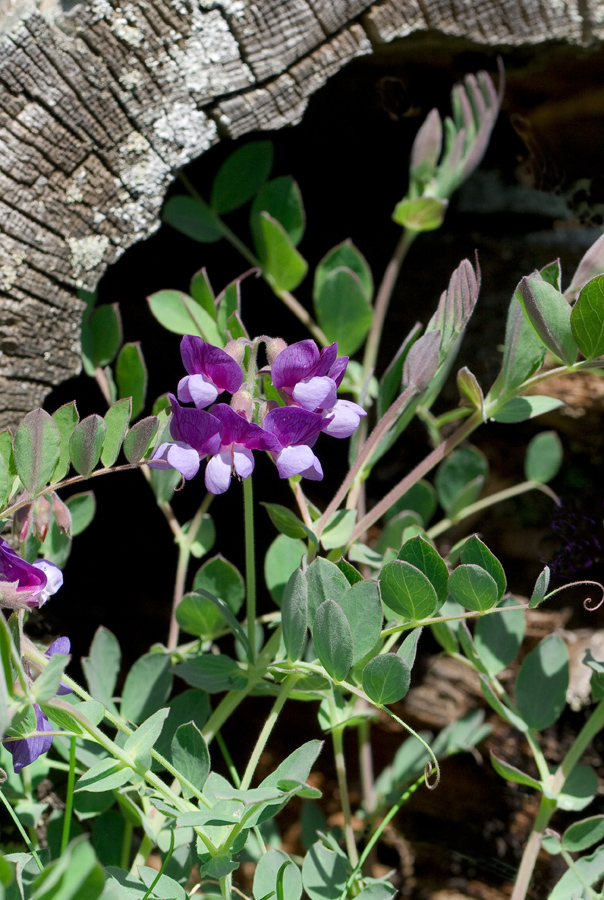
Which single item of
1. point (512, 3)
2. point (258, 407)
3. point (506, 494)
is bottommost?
point (506, 494)

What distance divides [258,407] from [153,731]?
1.02ft

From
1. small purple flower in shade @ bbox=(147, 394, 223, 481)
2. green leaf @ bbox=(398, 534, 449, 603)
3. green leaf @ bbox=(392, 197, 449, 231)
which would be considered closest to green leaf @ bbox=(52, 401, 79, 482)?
small purple flower in shade @ bbox=(147, 394, 223, 481)

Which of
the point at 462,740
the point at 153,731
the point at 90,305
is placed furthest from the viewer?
the point at 462,740

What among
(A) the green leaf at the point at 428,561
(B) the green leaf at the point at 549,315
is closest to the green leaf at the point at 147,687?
(A) the green leaf at the point at 428,561

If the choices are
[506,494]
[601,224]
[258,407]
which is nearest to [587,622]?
[506,494]

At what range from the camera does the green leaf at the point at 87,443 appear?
2.31ft

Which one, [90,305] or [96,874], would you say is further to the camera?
[90,305]

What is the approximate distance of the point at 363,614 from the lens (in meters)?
0.69

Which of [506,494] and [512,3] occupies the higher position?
[512,3]

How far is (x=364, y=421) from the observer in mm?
1036

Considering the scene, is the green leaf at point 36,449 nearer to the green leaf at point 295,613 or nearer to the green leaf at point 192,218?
the green leaf at point 295,613

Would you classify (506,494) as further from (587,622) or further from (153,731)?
(153,731)

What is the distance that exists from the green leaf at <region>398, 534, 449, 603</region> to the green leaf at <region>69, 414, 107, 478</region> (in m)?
0.32

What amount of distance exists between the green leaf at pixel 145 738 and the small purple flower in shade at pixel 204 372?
0.93 feet
